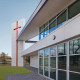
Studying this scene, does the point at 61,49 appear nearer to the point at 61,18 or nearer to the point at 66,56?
the point at 66,56

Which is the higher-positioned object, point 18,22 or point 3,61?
point 18,22

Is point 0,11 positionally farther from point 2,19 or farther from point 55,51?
point 55,51

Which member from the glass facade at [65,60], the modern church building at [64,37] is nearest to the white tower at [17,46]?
the modern church building at [64,37]

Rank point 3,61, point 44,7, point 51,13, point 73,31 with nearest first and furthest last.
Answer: point 73,31, point 44,7, point 51,13, point 3,61

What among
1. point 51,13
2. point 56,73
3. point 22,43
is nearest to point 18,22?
point 22,43

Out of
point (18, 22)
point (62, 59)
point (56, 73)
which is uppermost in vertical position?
point (18, 22)

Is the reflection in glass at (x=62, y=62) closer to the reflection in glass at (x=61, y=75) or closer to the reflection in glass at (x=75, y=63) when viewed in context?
Result: the reflection in glass at (x=61, y=75)

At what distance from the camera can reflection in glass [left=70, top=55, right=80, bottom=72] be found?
7.29 meters

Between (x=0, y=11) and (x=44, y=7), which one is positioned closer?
(x=44, y=7)

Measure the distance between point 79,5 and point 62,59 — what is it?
3875 millimetres

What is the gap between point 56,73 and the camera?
32.6 feet

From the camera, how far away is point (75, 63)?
297 inches

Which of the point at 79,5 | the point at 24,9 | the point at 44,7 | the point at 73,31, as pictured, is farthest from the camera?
the point at 24,9

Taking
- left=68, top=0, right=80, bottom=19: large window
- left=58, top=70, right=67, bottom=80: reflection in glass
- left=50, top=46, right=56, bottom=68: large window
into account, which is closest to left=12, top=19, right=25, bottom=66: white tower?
left=50, top=46, right=56, bottom=68: large window
